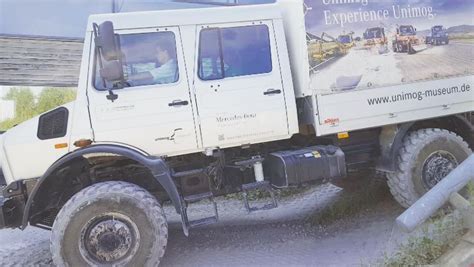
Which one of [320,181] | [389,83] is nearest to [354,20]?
[389,83]

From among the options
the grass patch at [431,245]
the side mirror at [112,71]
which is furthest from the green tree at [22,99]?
the grass patch at [431,245]

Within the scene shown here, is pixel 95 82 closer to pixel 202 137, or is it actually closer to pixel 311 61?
pixel 202 137

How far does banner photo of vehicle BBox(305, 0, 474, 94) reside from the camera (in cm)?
509

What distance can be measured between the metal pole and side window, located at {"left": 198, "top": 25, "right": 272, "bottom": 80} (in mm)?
2198

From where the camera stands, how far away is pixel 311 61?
506 centimetres

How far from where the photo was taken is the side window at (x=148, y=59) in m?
4.70

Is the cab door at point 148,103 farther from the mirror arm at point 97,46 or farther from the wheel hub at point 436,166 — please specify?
the wheel hub at point 436,166

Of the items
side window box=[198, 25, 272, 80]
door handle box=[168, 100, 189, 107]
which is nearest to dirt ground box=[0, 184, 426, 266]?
door handle box=[168, 100, 189, 107]

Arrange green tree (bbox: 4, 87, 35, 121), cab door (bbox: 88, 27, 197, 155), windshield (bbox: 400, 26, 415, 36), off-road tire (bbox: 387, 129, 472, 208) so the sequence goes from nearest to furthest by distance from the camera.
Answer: cab door (bbox: 88, 27, 197, 155)
windshield (bbox: 400, 26, 415, 36)
off-road tire (bbox: 387, 129, 472, 208)
green tree (bbox: 4, 87, 35, 121)

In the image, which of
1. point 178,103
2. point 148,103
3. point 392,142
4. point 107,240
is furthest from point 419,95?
point 107,240

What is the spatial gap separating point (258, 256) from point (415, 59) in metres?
2.84

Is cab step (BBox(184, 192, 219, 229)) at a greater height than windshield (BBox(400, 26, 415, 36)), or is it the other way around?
windshield (BBox(400, 26, 415, 36))

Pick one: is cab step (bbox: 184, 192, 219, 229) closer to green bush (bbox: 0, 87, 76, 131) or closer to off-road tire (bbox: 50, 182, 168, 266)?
off-road tire (bbox: 50, 182, 168, 266)

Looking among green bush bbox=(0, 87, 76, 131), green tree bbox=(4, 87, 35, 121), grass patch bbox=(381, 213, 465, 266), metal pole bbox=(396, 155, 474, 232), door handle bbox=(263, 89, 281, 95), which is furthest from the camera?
green tree bbox=(4, 87, 35, 121)
